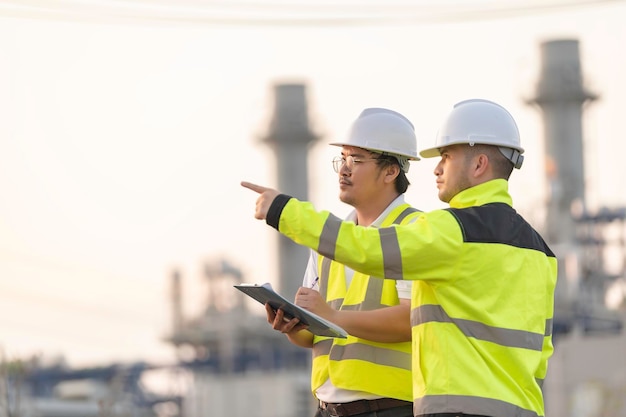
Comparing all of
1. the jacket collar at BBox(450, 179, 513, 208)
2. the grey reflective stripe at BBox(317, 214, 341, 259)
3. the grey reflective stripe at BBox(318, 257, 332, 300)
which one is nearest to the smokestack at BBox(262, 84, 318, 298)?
the grey reflective stripe at BBox(318, 257, 332, 300)

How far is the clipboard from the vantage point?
5735 mm

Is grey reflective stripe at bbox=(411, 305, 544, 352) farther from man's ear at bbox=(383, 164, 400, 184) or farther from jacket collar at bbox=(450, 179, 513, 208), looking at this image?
man's ear at bbox=(383, 164, 400, 184)

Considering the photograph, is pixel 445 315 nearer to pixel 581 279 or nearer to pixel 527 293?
pixel 527 293

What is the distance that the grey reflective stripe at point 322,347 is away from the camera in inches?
249

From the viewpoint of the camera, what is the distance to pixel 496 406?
213 inches

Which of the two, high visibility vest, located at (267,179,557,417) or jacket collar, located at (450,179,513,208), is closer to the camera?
high visibility vest, located at (267,179,557,417)

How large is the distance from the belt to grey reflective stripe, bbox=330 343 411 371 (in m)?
0.14

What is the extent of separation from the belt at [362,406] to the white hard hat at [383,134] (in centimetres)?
93

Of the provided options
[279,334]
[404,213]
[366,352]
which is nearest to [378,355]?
[366,352]

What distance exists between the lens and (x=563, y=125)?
5994cm

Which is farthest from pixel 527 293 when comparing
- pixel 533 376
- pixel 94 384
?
pixel 94 384

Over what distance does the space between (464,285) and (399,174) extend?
1006 millimetres

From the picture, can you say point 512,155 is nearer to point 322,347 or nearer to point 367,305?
point 367,305

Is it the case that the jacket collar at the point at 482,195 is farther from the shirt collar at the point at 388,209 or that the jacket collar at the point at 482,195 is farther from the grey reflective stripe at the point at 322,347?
→ the grey reflective stripe at the point at 322,347
